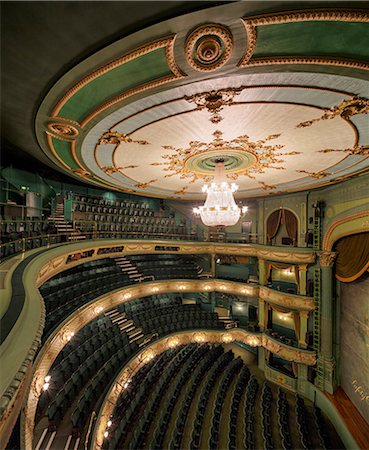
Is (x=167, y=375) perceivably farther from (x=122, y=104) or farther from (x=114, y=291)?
(x=122, y=104)

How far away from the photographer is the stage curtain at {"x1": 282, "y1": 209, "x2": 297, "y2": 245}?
1195cm

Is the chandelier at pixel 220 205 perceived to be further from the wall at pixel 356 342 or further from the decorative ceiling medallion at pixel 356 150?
the wall at pixel 356 342

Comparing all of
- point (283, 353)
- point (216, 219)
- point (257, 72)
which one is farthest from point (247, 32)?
point (283, 353)

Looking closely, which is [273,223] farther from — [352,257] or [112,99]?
[112,99]

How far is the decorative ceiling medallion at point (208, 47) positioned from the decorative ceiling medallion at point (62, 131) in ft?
8.07

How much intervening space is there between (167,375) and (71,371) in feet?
16.3

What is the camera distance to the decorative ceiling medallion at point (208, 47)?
2113mm

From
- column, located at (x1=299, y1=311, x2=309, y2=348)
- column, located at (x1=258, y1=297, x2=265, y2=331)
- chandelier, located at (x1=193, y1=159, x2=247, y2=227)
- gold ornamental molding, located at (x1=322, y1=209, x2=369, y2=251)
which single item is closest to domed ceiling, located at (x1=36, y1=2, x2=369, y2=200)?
chandelier, located at (x1=193, y1=159, x2=247, y2=227)

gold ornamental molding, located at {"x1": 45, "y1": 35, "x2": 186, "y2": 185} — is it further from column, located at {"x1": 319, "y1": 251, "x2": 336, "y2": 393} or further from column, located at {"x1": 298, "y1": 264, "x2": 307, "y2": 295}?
column, located at {"x1": 298, "y1": 264, "x2": 307, "y2": 295}

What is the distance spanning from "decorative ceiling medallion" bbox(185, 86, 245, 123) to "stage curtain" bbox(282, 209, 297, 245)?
33.3 feet

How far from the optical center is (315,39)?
2.24m

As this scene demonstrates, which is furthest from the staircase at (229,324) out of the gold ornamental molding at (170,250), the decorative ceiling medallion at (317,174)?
the decorative ceiling medallion at (317,174)

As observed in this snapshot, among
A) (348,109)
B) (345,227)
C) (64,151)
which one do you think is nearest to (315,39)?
(348,109)

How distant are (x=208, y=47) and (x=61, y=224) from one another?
10.4 m
